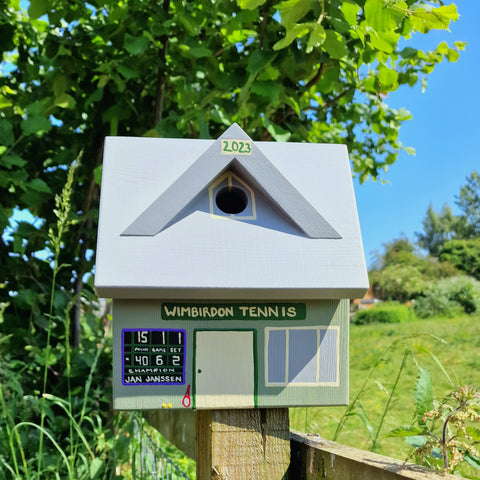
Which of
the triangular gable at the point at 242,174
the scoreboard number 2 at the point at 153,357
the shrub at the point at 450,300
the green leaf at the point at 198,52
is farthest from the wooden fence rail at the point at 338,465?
the shrub at the point at 450,300

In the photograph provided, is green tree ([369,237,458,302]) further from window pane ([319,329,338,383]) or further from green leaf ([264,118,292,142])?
Answer: window pane ([319,329,338,383])

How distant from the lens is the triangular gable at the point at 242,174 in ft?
3.98

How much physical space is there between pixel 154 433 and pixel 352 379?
478 cm

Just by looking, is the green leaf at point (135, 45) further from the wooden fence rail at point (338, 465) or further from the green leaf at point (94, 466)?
the green leaf at point (94, 466)

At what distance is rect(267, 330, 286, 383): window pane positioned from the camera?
4.11ft

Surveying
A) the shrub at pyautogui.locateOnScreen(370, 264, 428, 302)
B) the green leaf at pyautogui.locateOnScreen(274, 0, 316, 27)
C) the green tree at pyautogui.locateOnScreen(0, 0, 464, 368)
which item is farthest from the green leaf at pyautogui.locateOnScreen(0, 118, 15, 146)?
the shrub at pyautogui.locateOnScreen(370, 264, 428, 302)

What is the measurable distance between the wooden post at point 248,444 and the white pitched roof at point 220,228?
324 millimetres

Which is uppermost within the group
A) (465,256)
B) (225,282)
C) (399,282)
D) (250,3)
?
(465,256)

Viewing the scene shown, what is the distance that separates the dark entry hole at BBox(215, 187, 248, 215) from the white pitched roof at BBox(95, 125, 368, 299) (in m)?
0.06

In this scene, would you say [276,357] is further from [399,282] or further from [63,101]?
[399,282]

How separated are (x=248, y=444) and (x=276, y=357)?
9.4 inches

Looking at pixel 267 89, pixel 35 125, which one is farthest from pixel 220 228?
pixel 35 125

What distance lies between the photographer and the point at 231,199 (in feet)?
4.91

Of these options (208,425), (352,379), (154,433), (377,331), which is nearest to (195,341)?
(208,425)
